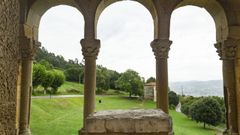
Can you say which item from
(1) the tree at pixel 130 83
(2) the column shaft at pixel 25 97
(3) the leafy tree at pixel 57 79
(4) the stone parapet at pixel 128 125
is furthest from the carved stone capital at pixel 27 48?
(3) the leafy tree at pixel 57 79


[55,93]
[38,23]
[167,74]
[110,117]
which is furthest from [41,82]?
[110,117]

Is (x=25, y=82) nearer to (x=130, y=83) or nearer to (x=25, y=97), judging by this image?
(x=25, y=97)

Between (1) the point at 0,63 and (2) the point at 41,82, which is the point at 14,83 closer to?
(1) the point at 0,63

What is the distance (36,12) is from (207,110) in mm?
15425

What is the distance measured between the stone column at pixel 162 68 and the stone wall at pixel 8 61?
21.0ft

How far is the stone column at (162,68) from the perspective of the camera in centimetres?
802

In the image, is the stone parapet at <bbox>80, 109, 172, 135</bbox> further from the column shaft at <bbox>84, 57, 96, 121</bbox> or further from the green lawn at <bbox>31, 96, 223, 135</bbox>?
the green lawn at <bbox>31, 96, 223, 135</bbox>

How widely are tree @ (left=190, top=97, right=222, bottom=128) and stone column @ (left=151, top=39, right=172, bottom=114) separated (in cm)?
1276

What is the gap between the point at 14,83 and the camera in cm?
199

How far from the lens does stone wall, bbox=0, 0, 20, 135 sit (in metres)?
1.79

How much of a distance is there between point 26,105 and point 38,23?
116 inches

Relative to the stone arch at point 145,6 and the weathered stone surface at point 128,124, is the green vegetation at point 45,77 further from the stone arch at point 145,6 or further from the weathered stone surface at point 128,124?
the weathered stone surface at point 128,124

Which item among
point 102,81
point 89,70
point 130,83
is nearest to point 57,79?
point 102,81

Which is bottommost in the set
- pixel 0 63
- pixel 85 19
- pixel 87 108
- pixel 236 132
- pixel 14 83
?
pixel 236 132
